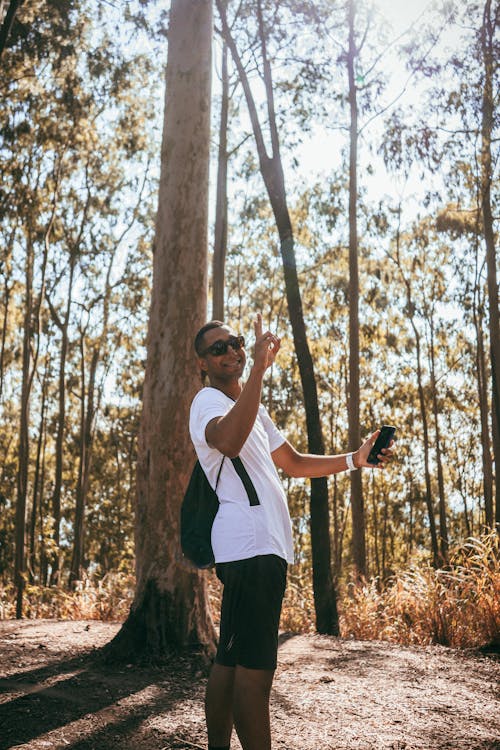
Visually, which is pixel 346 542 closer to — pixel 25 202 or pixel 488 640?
pixel 25 202

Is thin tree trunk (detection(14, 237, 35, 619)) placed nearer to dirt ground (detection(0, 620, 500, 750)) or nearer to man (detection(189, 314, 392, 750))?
dirt ground (detection(0, 620, 500, 750))

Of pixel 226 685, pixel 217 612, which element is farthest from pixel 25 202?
pixel 226 685

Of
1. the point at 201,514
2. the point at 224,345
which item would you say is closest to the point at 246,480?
the point at 201,514

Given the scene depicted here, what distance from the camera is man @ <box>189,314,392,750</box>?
2.32 m

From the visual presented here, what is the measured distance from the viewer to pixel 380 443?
288 centimetres

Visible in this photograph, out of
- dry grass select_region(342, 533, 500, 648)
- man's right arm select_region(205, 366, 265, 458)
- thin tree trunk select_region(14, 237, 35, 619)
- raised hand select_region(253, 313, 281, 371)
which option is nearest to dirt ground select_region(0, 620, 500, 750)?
dry grass select_region(342, 533, 500, 648)

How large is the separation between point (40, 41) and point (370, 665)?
13288mm

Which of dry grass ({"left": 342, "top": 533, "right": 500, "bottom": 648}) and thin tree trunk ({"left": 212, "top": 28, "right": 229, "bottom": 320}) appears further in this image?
thin tree trunk ({"left": 212, "top": 28, "right": 229, "bottom": 320})

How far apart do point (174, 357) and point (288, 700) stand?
2504 mm

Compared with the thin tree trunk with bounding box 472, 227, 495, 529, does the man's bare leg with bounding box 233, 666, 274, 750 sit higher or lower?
lower

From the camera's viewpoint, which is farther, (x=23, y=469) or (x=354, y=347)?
(x=354, y=347)

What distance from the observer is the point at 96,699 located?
4211mm

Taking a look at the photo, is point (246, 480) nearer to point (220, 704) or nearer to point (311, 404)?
point (220, 704)

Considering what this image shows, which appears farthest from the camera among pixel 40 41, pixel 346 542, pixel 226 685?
pixel 346 542
